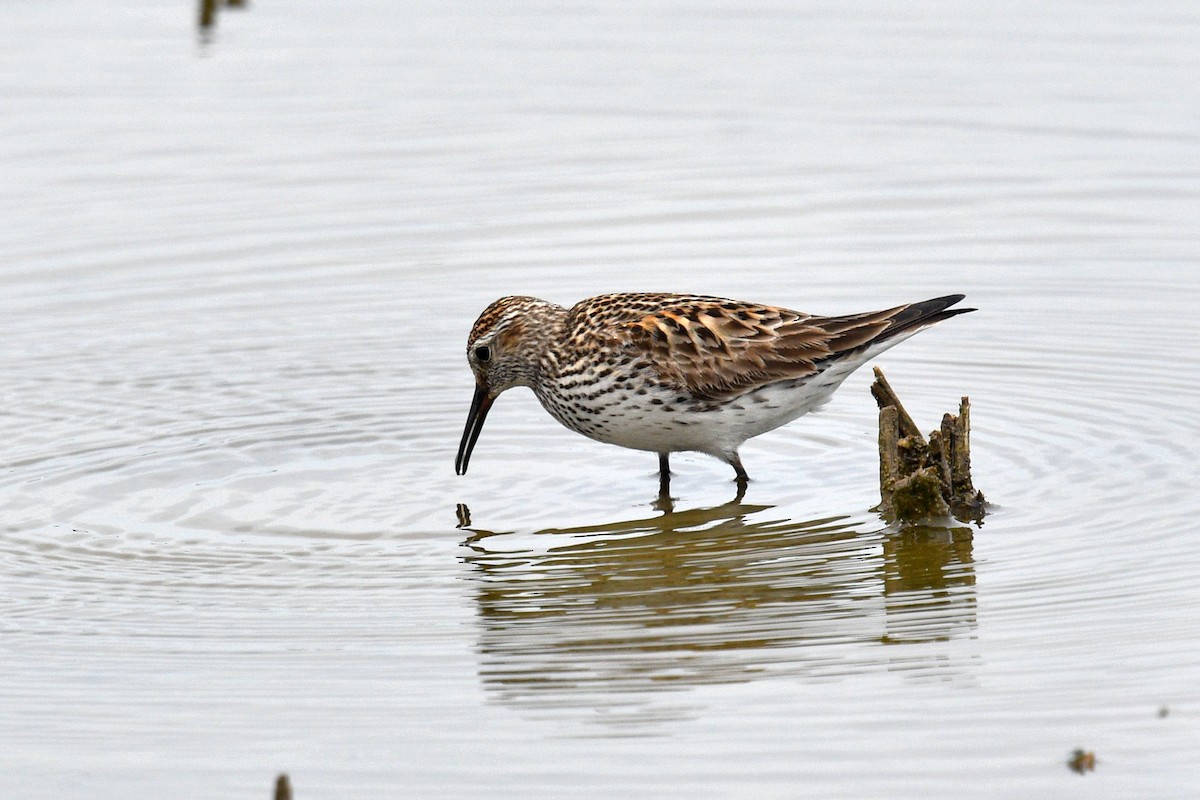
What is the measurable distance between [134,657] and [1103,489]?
16.7 ft

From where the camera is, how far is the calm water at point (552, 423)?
7.36 meters

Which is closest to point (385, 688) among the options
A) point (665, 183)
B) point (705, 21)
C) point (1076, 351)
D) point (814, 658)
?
point (814, 658)

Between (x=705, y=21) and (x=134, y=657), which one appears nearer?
(x=134, y=657)

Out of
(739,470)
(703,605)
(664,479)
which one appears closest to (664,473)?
(664,479)

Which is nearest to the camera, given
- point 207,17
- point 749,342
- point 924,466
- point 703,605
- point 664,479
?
point 703,605

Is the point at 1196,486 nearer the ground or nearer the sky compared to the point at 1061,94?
nearer the ground

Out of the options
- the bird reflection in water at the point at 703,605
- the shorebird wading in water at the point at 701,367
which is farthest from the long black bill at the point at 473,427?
the bird reflection in water at the point at 703,605

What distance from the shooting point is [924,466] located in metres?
9.80

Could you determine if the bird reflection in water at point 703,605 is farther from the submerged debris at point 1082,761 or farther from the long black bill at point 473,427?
the submerged debris at point 1082,761

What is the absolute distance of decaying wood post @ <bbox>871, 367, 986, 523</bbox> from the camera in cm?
969

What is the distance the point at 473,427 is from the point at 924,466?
282 cm

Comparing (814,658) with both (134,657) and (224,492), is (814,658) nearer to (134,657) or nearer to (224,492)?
(134,657)

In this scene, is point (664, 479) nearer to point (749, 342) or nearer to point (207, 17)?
point (749, 342)

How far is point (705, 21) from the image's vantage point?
71.6 ft
